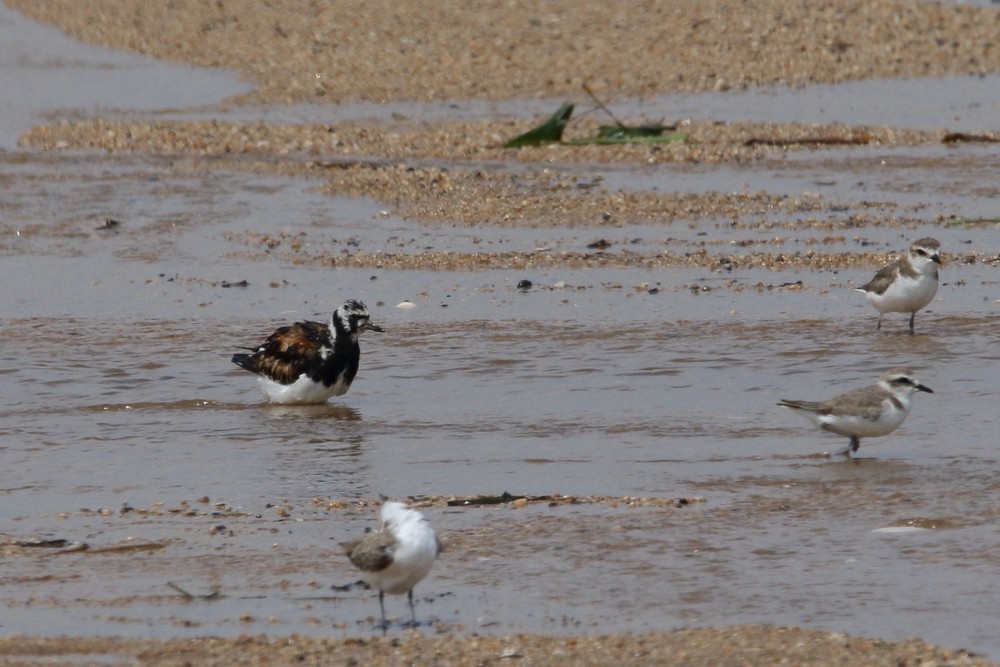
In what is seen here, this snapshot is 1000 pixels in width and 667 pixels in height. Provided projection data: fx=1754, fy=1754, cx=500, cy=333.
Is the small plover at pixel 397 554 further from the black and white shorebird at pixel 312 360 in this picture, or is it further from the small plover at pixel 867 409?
the black and white shorebird at pixel 312 360

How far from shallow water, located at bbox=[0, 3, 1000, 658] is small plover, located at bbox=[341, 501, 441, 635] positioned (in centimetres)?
25

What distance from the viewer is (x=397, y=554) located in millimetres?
7180

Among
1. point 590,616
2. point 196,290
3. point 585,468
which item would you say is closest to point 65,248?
point 196,290

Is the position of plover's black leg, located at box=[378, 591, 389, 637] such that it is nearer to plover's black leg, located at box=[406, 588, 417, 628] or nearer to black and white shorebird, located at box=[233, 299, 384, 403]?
plover's black leg, located at box=[406, 588, 417, 628]

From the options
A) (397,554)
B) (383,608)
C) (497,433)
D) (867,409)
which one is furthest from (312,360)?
(397,554)

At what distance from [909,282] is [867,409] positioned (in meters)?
3.17

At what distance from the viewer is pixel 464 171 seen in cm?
1914

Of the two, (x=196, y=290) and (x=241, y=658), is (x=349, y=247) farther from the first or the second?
(x=241, y=658)

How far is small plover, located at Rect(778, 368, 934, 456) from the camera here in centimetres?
987

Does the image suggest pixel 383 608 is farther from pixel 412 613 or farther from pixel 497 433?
pixel 497 433

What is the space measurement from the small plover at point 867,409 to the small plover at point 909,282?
270cm

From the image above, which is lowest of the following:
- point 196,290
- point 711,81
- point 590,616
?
point 590,616

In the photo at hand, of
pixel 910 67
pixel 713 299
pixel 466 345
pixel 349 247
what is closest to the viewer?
pixel 466 345

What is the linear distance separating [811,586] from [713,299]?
672cm
